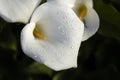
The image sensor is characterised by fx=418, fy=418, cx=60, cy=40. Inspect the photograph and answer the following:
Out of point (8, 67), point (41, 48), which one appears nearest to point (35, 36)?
point (41, 48)

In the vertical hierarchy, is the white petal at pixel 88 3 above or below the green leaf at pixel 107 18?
above

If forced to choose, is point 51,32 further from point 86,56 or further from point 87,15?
point 86,56

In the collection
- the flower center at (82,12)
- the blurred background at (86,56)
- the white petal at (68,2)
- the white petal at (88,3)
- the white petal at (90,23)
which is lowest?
the blurred background at (86,56)

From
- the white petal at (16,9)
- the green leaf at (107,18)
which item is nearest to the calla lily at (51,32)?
the white petal at (16,9)

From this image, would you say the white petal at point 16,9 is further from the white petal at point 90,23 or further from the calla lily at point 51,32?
the white petal at point 90,23

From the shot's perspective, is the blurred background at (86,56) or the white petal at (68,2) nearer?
the white petal at (68,2)

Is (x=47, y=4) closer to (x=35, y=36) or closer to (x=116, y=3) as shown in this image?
(x=35, y=36)
